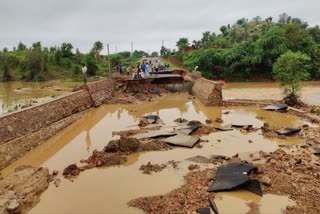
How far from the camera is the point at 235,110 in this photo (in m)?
16.9

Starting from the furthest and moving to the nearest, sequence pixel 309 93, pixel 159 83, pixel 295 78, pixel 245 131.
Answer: pixel 159 83, pixel 309 93, pixel 295 78, pixel 245 131

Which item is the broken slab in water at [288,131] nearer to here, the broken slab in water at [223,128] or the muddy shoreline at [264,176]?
the muddy shoreline at [264,176]

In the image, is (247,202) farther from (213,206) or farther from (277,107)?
(277,107)

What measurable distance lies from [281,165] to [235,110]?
8984mm

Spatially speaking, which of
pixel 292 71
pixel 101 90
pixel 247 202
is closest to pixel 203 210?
pixel 247 202

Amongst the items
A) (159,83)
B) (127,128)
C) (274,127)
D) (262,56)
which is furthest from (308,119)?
(262,56)

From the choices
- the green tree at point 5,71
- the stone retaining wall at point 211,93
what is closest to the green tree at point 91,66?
the green tree at point 5,71

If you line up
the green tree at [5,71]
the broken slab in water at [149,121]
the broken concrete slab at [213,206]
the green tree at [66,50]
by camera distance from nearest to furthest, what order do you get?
1. the broken concrete slab at [213,206]
2. the broken slab in water at [149,121]
3. the green tree at [5,71]
4. the green tree at [66,50]

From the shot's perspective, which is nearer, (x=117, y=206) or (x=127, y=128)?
(x=117, y=206)

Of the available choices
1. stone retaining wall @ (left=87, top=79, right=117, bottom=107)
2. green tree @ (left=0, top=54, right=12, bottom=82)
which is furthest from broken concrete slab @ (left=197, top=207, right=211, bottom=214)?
green tree @ (left=0, top=54, right=12, bottom=82)

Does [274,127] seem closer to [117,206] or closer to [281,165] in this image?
[281,165]

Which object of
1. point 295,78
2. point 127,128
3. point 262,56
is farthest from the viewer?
point 262,56

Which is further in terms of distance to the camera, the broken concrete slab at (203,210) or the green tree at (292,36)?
the green tree at (292,36)

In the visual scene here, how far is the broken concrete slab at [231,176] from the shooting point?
692 centimetres
